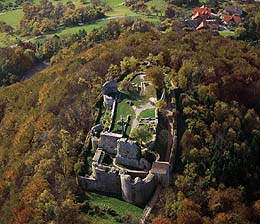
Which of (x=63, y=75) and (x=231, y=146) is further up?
(x=231, y=146)

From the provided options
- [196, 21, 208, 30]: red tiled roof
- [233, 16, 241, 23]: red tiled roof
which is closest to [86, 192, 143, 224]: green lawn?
[196, 21, 208, 30]: red tiled roof

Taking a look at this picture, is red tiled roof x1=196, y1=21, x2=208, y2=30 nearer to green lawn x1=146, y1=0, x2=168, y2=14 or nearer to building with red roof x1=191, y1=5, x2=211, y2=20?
building with red roof x1=191, y1=5, x2=211, y2=20

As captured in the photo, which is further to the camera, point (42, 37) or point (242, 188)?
point (42, 37)

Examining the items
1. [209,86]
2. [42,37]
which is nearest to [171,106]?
[209,86]

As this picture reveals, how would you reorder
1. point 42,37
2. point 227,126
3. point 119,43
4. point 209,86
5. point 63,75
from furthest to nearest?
1. point 42,37
2. point 119,43
3. point 63,75
4. point 209,86
5. point 227,126

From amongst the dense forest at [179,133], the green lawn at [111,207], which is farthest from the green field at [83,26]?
the green lawn at [111,207]

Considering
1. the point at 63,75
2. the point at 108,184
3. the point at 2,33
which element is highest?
the point at 108,184

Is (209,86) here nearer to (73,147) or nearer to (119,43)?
(73,147)
